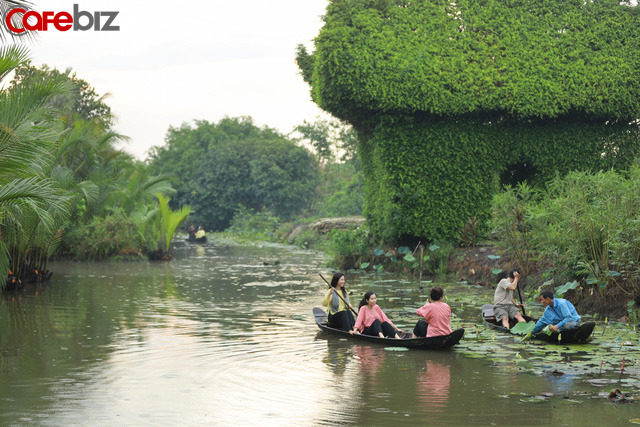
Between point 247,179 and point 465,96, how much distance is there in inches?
1741

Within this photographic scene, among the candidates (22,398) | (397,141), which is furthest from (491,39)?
(22,398)

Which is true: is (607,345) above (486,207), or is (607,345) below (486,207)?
below

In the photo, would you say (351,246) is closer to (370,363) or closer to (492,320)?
(492,320)

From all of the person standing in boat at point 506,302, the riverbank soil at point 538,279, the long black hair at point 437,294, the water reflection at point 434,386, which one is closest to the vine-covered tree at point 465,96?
the riverbank soil at point 538,279

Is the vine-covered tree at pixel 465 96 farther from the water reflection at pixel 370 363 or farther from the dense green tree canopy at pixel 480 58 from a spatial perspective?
the water reflection at pixel 370 363

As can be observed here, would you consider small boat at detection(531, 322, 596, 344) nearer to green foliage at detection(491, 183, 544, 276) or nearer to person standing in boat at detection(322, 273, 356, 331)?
person standing in boat at detection(322, 273, 356, 331)

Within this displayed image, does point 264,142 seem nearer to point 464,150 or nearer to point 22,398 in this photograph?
point 464,150

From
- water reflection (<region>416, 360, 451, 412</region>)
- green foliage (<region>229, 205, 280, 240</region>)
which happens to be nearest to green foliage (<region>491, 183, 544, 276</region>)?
water reflection (<region>416, 360, 451, 412</region>)

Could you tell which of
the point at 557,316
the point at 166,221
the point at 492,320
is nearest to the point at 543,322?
the point at 557,316

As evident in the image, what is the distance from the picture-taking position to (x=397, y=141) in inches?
879

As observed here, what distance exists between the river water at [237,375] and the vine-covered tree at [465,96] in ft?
22.8

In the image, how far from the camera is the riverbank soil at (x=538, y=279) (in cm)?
1336

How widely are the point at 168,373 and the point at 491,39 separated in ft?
59.4

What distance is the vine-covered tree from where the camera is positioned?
859 inches
